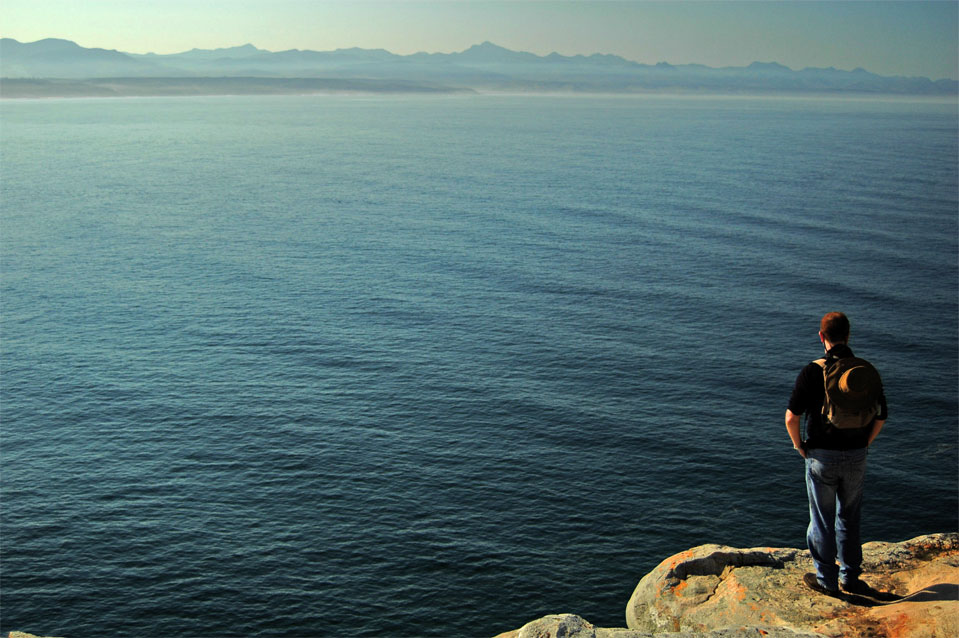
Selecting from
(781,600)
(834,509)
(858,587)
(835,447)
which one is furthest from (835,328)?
(781,600)

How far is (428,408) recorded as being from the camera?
66.2 meters

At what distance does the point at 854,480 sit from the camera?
52.9 feet

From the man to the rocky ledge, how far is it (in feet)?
2.88

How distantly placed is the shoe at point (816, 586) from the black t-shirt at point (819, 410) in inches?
135

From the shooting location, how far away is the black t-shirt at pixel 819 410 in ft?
51.0

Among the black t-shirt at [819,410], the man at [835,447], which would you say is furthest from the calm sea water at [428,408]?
the black t-shirt at [819,410]

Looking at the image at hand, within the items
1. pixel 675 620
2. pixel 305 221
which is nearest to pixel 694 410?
pixel 675 620

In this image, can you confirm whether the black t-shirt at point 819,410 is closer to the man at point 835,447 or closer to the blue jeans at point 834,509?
the man at point 835,447

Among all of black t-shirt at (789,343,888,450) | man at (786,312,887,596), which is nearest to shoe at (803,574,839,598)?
man at (786,312,887,596)

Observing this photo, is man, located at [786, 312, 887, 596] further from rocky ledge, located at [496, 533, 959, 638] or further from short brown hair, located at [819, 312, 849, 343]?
rocky ledge, located at [496, 533, 959, 638]

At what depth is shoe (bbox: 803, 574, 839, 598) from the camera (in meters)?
17.3

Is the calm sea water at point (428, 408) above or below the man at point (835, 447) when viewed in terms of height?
below

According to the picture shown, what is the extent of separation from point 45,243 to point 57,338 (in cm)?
4512

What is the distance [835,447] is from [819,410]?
0.82 meters
